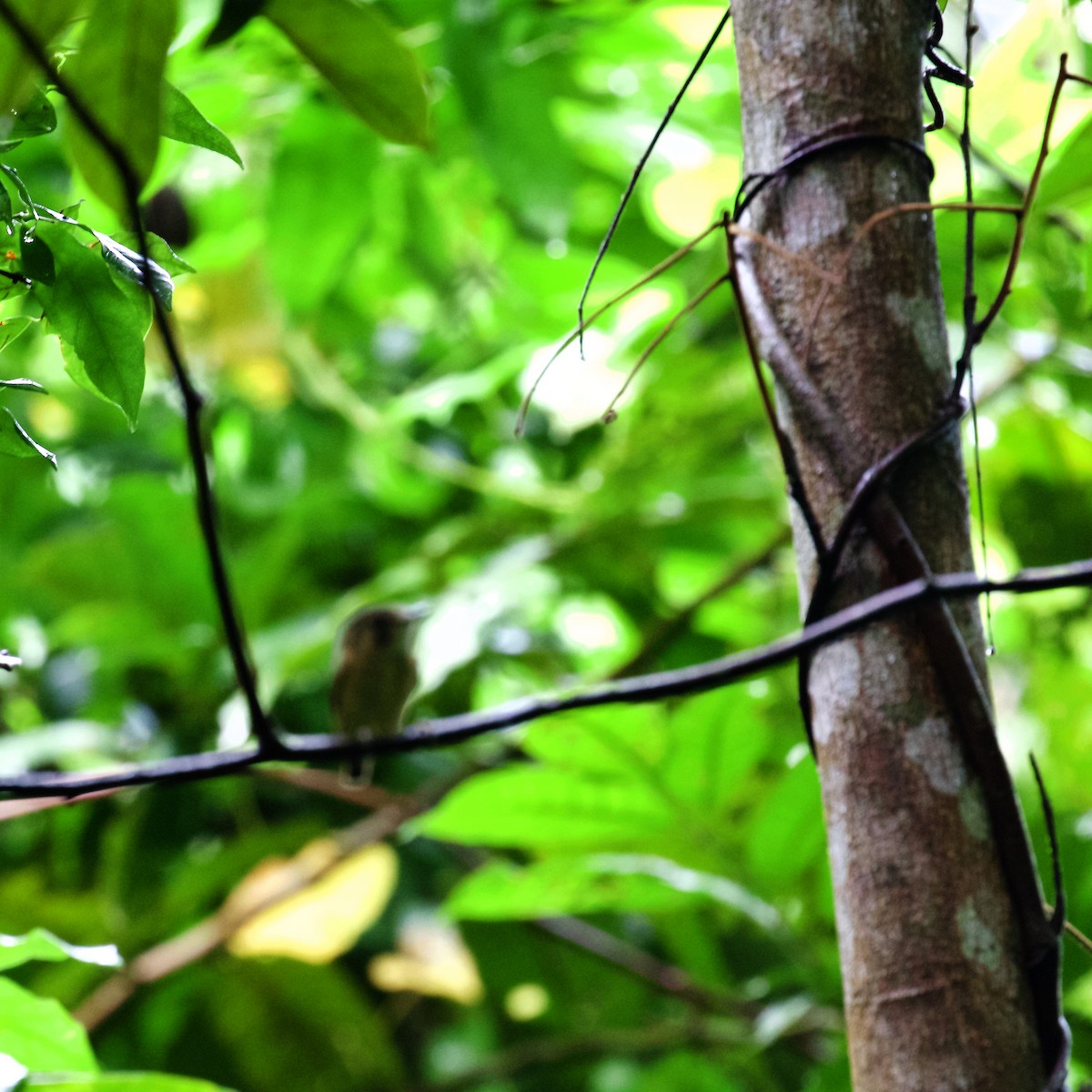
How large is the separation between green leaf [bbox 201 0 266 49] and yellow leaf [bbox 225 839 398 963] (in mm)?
859

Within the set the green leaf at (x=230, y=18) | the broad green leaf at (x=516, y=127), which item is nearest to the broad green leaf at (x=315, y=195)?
the broad green leaf at (x=516, y=127)

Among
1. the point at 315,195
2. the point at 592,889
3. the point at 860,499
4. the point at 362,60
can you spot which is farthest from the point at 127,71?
the point at 315,195

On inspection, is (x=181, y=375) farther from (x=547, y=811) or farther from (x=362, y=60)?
(x=547, y=811)

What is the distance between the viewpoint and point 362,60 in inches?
18.3

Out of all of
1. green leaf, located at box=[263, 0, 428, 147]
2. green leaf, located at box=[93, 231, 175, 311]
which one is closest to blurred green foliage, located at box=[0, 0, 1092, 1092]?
green leaf, located at box=[263, 0, 428, 147]

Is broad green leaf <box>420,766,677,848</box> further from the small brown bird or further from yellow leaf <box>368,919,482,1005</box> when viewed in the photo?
yellow leaf <box>368,919,482,1005</box>

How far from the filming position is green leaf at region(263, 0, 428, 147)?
1.48 feet

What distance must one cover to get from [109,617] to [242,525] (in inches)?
11.2

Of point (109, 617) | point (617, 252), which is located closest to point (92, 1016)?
point (109, 617)

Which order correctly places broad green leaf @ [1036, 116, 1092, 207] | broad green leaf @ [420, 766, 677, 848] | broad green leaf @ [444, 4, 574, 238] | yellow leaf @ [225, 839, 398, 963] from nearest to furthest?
1. broad green leaf @ [1036, 116, 1092, 207]
2. broad green leaf @ [420, 766, 677, 848]
3. broad green leaf @ [444, 4, 574, 238]
4. yellow leaf @ [225, 839, 398, 963]

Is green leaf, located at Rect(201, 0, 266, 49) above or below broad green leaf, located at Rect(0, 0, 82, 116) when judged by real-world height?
above

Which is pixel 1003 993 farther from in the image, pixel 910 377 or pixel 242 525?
pixel 242 525

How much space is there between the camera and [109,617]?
113 cm

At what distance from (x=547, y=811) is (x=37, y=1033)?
1.30ft
